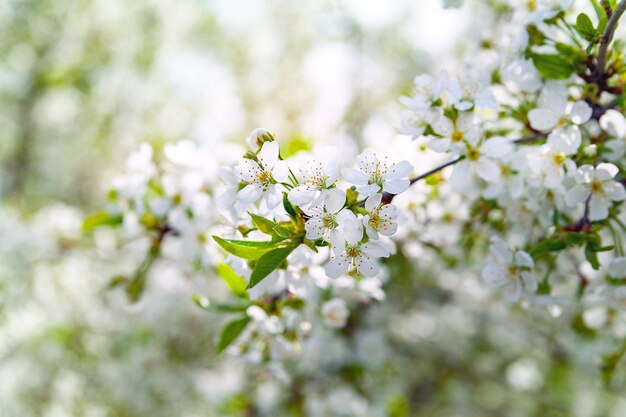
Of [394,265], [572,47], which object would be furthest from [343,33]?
[572,47]

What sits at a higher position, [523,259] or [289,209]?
[289,209]

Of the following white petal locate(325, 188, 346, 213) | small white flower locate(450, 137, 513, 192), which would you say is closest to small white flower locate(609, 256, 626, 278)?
small white flower locate(450, 137, 513, 192)

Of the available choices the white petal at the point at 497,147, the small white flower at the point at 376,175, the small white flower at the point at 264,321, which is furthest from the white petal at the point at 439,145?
the small white flower at the point at 264,321

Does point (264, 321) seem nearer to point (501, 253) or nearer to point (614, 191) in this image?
point (501, 253)

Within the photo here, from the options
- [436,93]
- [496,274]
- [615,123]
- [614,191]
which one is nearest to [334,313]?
[496,274]

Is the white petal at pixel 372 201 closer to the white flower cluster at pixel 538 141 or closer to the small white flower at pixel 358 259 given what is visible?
the small white flower at pixel 358 259

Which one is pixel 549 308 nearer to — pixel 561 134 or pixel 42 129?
pixel 561 134

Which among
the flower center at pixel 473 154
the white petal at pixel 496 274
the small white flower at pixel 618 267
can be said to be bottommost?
the small white flower at pixel 618 267
